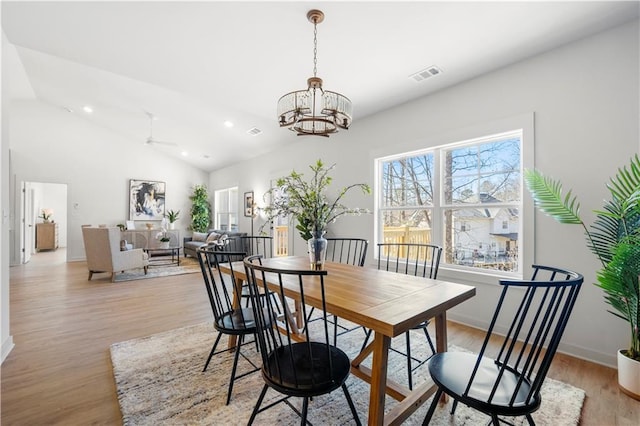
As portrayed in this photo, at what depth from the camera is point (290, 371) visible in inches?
55.3

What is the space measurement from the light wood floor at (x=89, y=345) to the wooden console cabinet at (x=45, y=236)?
526 centimetres

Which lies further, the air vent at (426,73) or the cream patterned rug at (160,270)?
the cream patterned rug at (160,270)

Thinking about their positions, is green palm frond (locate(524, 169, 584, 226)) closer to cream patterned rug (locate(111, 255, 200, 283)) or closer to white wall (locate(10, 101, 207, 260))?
cream patterned rug (locate(111, 255, 200, 283))

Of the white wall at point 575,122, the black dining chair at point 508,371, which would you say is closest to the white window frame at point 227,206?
the white wall at point 575,122

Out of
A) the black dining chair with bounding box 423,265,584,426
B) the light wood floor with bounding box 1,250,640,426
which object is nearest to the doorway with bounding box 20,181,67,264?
the light wood floor with bounding box 1,250,640,426

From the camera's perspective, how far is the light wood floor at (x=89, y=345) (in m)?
1.79

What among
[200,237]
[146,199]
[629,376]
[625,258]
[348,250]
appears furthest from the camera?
[146,199]

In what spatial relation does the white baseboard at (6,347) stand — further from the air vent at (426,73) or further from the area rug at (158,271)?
the air vent at (426,73)

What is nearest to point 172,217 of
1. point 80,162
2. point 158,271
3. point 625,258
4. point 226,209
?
point 226,209

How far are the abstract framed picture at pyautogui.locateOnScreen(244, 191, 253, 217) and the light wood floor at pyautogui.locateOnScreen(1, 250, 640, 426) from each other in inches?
102

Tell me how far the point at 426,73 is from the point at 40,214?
12.5 metres

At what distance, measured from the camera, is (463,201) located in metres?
3.36

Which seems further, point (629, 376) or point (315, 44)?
point (315, 44)

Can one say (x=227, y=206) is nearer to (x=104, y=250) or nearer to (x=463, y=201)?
(x=104, y=250)
